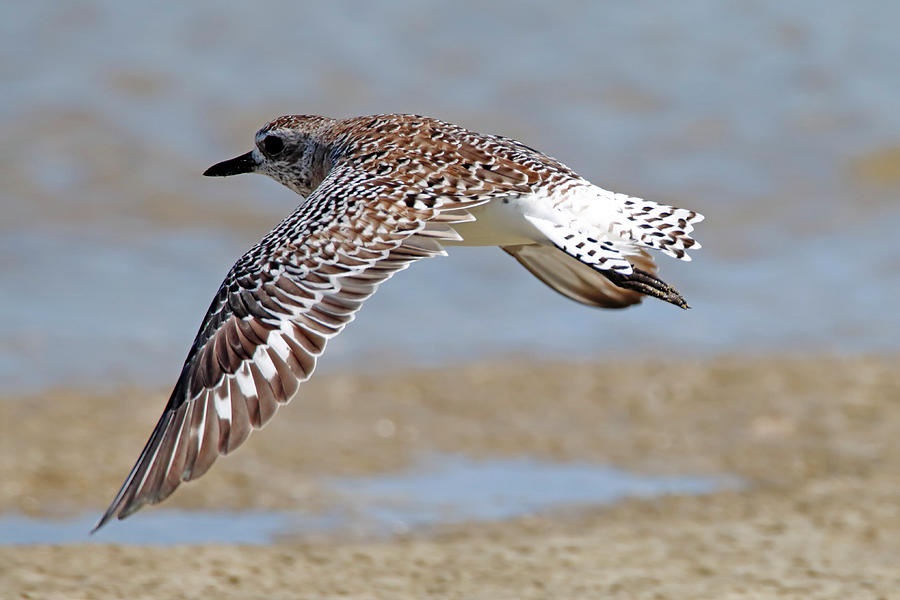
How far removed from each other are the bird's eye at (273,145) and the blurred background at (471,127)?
7.24 ft

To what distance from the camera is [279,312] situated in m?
4.56

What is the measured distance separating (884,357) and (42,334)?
4937 mm

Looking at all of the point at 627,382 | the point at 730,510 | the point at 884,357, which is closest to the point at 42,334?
the point at 627,382

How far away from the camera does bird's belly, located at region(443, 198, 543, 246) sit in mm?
5363

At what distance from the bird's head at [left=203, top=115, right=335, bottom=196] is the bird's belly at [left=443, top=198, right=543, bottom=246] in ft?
3.16

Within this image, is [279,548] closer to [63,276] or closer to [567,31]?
[63,276]

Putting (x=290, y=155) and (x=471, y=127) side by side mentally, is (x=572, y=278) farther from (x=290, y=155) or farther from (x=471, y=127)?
(x=471, y=127)

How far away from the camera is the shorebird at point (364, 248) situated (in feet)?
14.3

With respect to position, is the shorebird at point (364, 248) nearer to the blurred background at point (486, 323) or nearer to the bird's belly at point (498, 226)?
the bird's belly at point (498, 226)

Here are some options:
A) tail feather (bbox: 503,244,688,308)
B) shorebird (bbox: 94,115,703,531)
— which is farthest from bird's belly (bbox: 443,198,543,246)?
tail feather (bbox: 503,244,688,308)

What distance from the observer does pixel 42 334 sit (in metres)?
8.73

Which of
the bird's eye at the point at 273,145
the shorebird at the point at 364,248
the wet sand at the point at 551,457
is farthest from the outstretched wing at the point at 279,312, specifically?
the bird's eye at the point at 273,145

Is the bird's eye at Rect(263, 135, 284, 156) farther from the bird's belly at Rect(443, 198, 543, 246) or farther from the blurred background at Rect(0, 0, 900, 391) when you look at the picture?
the blurred background at Rect(0, 0, 900, 391)

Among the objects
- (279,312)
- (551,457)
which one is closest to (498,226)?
(279,312)
